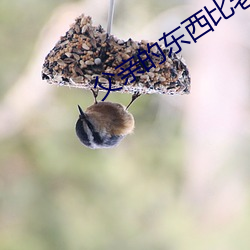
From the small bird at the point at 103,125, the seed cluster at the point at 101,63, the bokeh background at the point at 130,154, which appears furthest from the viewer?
the bokeh background at the point at 130,154

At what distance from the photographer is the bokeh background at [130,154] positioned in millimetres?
2895

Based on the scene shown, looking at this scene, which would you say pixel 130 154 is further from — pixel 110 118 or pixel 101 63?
pixel 101 63

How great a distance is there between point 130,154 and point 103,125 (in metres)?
1.97

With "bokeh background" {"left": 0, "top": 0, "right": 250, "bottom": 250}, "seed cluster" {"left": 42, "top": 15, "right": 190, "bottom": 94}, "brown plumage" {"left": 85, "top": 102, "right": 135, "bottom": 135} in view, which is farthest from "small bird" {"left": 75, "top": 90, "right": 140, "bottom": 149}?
"bokeh background" {"left": 0, "top": 0, "right": 250, "bottom": 250}

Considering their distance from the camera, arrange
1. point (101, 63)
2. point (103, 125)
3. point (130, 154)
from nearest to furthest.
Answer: point (101, 63) → point (103, 125) → point (130, 154)

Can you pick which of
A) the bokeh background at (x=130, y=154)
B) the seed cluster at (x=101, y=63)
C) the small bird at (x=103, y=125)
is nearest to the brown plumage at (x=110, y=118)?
the small bird at (x=103, y=125)

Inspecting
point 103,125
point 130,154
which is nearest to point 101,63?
point 103,125

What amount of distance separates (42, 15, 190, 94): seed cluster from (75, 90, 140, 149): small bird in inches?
5.7

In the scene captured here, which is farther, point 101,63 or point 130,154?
point 130,154

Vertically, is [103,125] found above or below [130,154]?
below

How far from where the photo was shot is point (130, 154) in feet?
10.6

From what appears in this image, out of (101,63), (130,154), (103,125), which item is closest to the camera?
(101,63)

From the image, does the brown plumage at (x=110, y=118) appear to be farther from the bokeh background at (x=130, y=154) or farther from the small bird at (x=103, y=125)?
the bokeh background at (x=130, y=154)

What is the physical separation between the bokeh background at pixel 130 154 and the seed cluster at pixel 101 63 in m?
1.73
